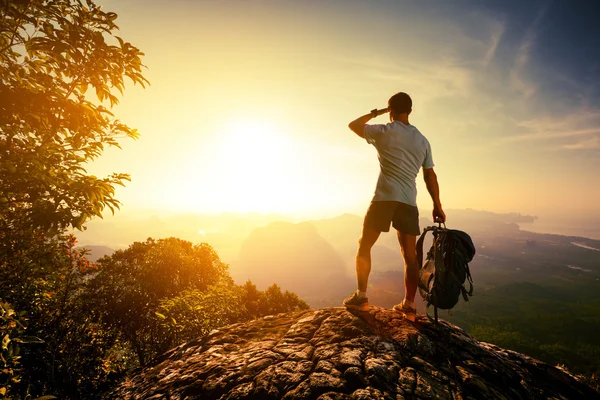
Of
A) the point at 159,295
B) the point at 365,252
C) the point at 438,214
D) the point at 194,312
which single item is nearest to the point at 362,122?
the point at 438,214

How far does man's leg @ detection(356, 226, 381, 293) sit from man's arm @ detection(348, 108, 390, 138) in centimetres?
178

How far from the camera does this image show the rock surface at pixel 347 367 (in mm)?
2998

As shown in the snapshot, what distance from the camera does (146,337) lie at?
1691 cm

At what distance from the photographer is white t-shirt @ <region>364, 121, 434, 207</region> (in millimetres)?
4340

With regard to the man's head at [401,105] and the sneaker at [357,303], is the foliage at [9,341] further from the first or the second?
the man's head at [401,105]

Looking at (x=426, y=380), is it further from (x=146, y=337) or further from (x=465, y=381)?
(x=146, y=337)

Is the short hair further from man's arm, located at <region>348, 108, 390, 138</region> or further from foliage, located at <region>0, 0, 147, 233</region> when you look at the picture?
foliage, located at <region>0, 0, 147, 233</region>

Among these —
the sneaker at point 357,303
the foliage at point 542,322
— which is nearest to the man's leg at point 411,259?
the sneaker at point 357,303

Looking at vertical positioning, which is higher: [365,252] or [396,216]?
[396,216]

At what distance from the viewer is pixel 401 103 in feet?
14.9

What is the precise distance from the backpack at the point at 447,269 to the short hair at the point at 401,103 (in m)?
2.17

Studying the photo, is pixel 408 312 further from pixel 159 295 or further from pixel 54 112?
pixel 159 295

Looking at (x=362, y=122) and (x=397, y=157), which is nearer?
(x=397, y=157)

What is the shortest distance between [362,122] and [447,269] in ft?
9.48
